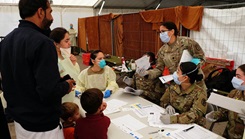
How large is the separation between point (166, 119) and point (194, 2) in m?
12.7

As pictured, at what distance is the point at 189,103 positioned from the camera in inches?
71.8

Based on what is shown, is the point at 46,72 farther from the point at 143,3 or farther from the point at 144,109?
the point at 143,3

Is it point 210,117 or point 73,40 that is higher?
point 73,40

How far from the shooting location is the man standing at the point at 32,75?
1.02 meters

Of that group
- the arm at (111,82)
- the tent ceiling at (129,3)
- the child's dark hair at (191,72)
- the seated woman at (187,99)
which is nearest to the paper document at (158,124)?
the seated woman at (187,99)

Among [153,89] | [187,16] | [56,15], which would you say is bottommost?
→ [153,89]

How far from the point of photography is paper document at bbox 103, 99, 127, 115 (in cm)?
191

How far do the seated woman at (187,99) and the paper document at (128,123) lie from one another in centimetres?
21

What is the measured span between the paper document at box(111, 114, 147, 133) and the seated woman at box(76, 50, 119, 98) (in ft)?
Result: 2.36

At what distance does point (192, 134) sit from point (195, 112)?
0.90ft

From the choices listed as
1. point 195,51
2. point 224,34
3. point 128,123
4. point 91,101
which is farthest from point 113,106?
point 224,34

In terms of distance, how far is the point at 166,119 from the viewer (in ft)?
5.16

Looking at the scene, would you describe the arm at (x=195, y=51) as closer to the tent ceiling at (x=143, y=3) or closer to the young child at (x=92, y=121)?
the young child at (x=92, y=121)

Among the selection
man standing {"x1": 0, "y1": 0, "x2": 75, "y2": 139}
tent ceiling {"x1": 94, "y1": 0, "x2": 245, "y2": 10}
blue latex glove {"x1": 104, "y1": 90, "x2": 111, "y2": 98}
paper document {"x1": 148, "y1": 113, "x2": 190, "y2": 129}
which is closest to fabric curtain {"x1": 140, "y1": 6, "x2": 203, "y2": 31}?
blue latex glove {"x1": 104, "y1": 90, "x2": 111, "y2": 98}
